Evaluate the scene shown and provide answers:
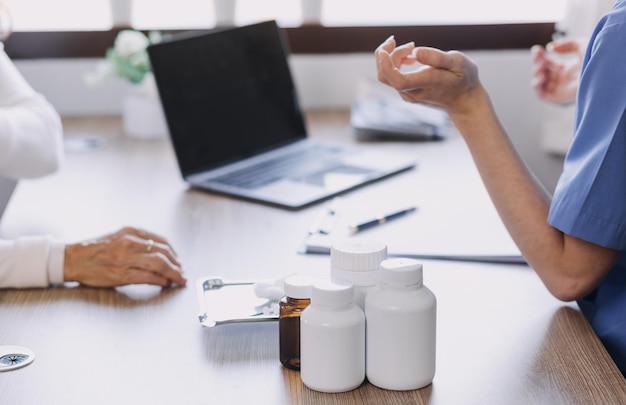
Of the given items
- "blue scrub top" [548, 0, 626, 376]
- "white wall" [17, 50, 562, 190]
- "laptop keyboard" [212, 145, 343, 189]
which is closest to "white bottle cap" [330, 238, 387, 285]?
"blue scrub top" [548, 0, 626, 376]

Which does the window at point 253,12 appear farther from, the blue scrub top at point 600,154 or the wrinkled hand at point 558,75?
the blue scrub top at point 600,154

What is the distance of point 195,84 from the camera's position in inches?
71.1

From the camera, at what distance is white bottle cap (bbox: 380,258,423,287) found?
0.92 meters

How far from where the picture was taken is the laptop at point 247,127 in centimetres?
175

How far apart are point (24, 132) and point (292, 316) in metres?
0.82

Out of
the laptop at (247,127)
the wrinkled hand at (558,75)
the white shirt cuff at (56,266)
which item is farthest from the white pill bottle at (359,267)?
the wrinkled hand at (558,75)

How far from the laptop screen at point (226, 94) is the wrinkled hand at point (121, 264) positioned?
0.47 m

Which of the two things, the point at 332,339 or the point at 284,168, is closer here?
the point at 332,339

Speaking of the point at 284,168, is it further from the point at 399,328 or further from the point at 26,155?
the point at 399,328

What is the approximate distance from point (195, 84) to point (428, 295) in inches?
38.7

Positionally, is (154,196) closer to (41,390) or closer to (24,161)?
(24,161)

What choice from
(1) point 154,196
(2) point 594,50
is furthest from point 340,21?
(2) point 594,50

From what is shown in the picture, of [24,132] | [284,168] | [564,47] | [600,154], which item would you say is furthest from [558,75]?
[24,132]

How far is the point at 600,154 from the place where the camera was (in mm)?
1090
